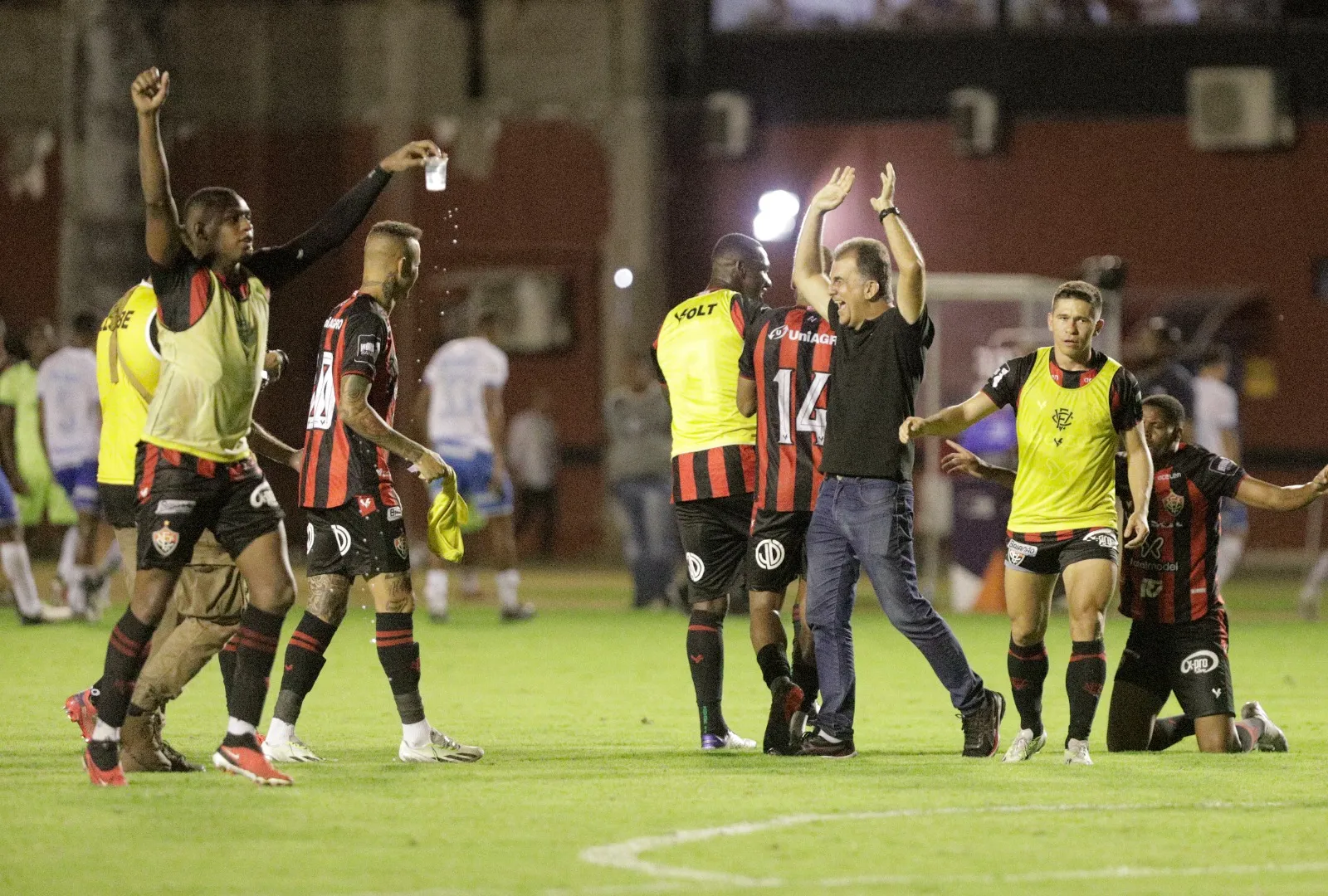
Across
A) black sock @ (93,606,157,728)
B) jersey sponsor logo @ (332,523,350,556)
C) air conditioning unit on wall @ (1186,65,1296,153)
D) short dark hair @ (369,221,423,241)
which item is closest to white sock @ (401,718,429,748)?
jersey sponsor logo @ (332,523,350,556)

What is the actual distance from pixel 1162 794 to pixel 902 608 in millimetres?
1341

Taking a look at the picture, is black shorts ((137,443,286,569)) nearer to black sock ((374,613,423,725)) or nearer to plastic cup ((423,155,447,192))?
black sock ((374,613,423,725))

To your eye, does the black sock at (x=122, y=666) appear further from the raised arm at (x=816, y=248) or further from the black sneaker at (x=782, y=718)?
the raised arm at (x=816, y=248)

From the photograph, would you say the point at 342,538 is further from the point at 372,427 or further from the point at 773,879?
the point at 773,879

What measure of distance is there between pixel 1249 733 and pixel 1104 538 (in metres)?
1.39

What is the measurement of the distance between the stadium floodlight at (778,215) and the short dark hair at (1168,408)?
34.9ft

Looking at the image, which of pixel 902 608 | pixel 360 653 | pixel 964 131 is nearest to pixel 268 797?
pixel 902 608

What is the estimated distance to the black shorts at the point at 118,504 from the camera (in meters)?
9.34

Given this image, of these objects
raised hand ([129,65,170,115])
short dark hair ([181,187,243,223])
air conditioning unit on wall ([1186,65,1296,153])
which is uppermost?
air conditioning unit on wall ([1186,65,1296,153])

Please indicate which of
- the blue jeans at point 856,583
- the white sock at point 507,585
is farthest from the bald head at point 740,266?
the white sock at point 507,585

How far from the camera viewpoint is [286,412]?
1312 centimetres

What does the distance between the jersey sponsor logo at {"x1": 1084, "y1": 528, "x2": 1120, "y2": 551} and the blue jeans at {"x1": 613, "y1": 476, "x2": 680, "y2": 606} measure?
9.59 metres

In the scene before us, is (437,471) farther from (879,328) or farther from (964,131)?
(964,131)

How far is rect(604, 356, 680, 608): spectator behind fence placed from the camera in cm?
1848
